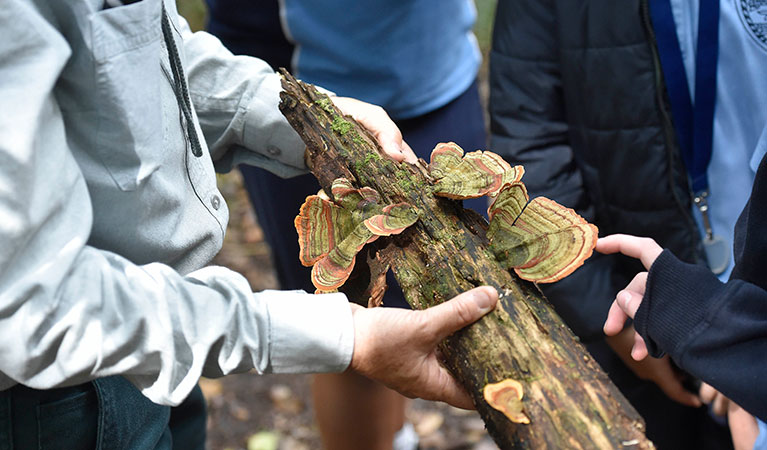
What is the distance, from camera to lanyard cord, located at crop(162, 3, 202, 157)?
1569 mm

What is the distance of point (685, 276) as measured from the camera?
147cm

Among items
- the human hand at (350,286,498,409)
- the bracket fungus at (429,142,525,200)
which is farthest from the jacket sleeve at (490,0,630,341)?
→ the human hand at (350,286,498,409)

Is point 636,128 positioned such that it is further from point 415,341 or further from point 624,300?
point 415,341

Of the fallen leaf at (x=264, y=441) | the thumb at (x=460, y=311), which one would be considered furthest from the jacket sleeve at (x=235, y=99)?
the fallen leaf at (x=264, y=441)

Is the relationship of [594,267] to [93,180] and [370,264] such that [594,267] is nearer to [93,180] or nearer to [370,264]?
[370,264]

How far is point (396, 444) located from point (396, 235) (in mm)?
1828

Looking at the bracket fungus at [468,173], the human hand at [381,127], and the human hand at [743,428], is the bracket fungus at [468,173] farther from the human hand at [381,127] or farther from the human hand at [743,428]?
the human hand at [743,428]

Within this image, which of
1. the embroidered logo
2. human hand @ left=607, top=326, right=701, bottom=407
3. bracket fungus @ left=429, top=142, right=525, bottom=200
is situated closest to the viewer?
bracket fungus @ left=429, top=142, right=525, bottom=200

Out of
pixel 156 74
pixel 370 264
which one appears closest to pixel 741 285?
pixel 370 264

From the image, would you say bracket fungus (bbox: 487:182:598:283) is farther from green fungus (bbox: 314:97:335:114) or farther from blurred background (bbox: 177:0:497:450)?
blurred background (bbox: 177:0:497:450)

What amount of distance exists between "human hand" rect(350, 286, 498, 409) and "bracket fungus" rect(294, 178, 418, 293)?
140 millimetres

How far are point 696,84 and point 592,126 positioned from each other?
0.36 m

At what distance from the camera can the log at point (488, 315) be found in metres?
1.20

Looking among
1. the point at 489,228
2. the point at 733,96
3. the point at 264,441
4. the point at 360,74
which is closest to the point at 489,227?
the point at 489,228
